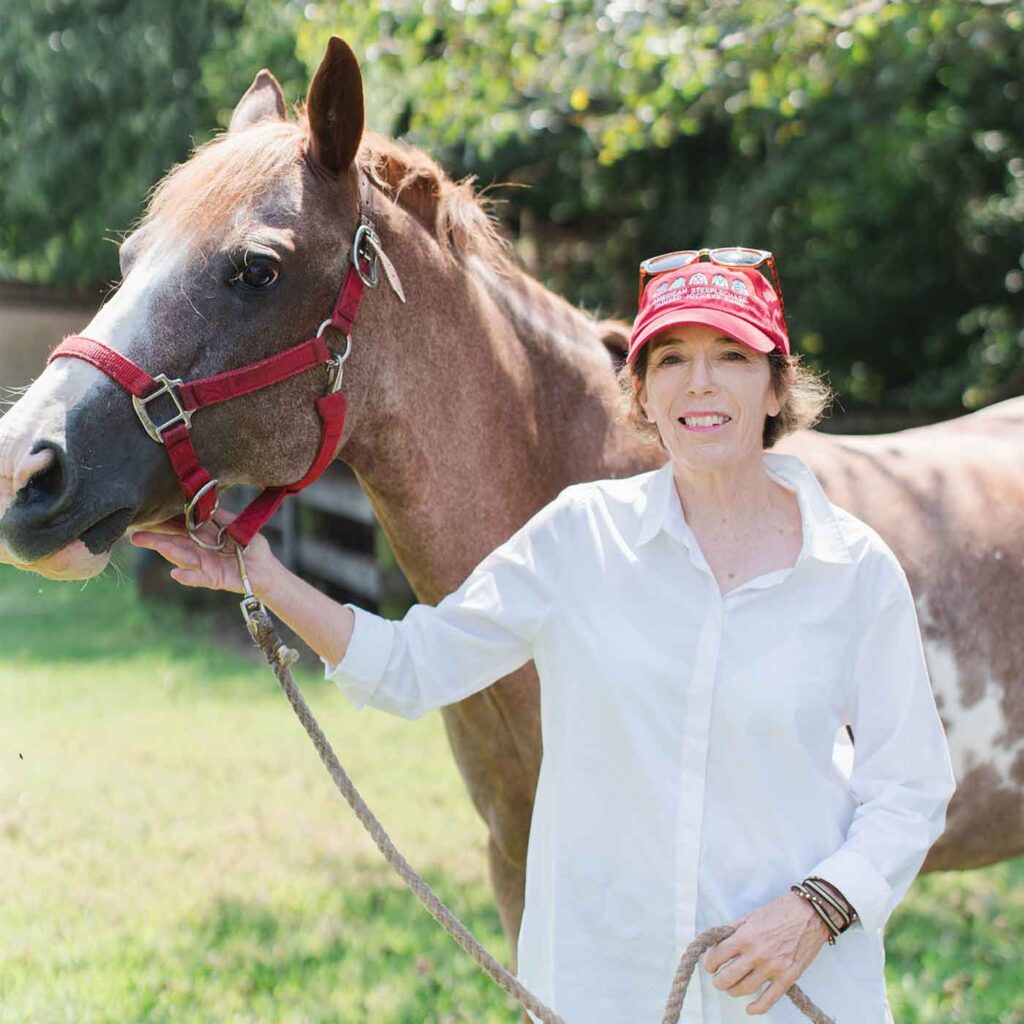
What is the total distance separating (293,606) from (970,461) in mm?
1837

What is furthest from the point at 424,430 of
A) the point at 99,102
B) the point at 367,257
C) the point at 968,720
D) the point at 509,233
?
the point at 99,102

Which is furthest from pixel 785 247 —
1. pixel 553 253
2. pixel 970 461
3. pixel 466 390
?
pixel 466 390

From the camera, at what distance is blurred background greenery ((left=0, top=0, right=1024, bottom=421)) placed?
9156 millimetres

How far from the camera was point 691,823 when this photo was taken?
1624mm

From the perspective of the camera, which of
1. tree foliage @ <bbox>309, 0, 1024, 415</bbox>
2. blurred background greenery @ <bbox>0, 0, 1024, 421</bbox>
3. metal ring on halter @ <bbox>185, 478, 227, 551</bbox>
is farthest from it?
blurred background greenery @ <bbox>0, 0, 1024, 421</bbox>

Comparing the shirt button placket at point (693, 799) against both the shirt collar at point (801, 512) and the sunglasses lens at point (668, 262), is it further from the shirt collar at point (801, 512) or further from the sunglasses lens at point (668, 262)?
the sunglasses lens at point (668, 262)

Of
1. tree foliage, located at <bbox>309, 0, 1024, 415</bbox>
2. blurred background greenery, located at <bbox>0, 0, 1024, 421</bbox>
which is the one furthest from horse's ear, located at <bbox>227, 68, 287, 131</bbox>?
blurred background greenery, located at <bbox>0, 0, 1024, 421</bbox>

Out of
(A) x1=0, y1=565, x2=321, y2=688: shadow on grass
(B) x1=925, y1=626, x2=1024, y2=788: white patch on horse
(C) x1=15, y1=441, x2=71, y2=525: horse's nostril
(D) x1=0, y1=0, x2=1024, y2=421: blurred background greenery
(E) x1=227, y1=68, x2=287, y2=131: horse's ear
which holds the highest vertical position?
(E) x1=227, y1=68, x2=287, y2=131: horse's ear

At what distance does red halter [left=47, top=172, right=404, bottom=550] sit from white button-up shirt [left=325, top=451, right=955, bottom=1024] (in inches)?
15.1

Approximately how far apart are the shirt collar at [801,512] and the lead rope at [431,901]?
0.55 metres

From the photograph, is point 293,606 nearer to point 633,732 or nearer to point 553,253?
point 633,732

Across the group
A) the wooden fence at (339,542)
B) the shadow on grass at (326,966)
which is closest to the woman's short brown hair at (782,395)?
the shadow on grass at (326,966)

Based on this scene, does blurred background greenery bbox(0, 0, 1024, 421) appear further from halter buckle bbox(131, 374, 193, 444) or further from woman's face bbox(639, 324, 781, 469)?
woman's face bbox(639, 324, 781, 469)

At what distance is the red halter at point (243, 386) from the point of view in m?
1.84
